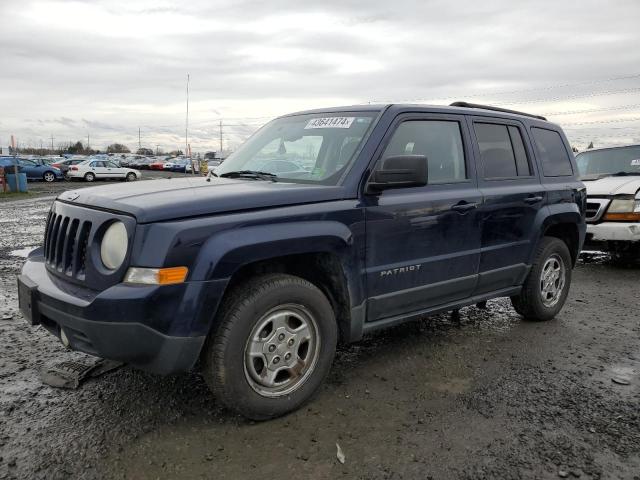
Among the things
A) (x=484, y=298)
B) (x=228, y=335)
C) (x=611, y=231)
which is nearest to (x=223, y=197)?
(x=228, y=335)

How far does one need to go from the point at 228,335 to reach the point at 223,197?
75cm

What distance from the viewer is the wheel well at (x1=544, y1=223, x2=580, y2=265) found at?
5.17m

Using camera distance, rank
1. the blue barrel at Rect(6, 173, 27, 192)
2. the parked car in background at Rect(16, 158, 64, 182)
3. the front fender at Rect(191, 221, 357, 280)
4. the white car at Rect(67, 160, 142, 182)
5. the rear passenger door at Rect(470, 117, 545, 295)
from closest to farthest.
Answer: the front fender at Rect(191, 221, 357, 280) → the rear passenger door at Rect(470, 117, 545, 295) → the blue barrel at Rect(6, 173, 27, 192) → the parked car in background at Rect(16, 158, 64, 182) → the white car at Rect(67, 160, 142, 182)

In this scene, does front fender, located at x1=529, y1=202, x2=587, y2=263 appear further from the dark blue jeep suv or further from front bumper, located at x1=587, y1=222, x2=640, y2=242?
front bumper, located at x1=587, y1=222, x2=640, y2=242

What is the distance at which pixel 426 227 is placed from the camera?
3711 millimetres

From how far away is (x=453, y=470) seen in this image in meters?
2.63

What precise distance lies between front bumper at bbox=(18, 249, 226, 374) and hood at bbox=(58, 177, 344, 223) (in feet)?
1.28

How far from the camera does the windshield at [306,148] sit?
3.56 metres

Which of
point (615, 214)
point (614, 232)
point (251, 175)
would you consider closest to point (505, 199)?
point (251, 175)

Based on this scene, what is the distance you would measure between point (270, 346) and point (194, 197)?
949mm

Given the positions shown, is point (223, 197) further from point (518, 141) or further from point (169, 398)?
point (518, 141)

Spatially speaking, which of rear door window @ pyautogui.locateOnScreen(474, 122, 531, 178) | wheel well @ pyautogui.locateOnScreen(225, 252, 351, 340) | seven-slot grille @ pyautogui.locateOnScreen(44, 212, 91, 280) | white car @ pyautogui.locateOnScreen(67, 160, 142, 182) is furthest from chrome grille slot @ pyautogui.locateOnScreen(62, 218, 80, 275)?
white car @ pyautogui.locateOnScreen(67, 160, 142, 182)

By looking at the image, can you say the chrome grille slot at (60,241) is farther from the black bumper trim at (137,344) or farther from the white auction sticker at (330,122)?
the white auction sticker at (330,122)

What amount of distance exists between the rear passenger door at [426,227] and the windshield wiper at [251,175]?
0.73 m
